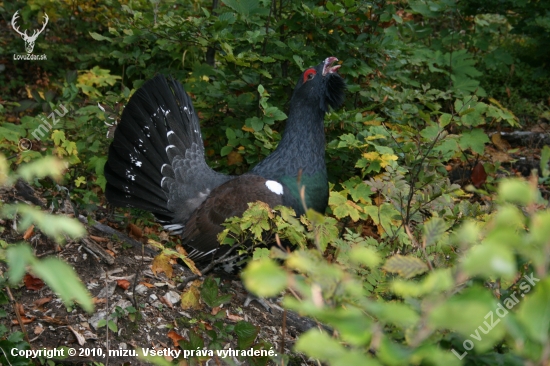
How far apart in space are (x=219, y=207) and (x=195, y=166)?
0.64 m

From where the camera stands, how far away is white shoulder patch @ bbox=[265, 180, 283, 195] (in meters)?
4.41

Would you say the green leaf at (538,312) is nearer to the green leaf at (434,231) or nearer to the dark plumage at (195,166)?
the green leaf at (434,231)

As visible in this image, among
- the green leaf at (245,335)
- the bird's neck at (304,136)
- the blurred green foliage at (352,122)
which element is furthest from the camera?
the bird's neck at (304,136)

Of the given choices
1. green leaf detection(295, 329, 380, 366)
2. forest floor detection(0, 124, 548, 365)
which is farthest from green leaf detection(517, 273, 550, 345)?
forest floor detection(0, 124, 548, 365)

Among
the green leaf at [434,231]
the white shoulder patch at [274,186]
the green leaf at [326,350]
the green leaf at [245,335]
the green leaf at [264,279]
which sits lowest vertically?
the green leaf at [245,335]

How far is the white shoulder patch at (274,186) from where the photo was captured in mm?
4406

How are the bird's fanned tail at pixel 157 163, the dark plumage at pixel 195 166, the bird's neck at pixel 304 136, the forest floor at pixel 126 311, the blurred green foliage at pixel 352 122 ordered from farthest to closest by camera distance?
the bird's fanned tail at pixel 157 163 → the bird's neck at pixel 304 136 → the dark plumage at pixel 195 166 → the forest floor at pixel 126 311 → the blurred green foliage at pixel 352 122

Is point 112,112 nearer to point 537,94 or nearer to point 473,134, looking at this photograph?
point 473,134

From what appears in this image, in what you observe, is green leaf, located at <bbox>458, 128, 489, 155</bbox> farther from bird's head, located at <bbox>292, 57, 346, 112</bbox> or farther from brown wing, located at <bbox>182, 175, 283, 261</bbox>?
brown wing, located at <bbox>182, 175, 283, 261</bbox>

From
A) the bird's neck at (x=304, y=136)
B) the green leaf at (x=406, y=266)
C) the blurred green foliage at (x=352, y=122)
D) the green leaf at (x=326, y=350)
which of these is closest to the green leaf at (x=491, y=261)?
the blurred green foliage at (x=352, y=122)

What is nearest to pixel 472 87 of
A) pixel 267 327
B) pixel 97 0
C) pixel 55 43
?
pixel 267 327

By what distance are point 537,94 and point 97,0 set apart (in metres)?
5.89

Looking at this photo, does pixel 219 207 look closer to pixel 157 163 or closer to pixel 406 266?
pixel 157 163

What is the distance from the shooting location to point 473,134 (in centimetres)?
598
